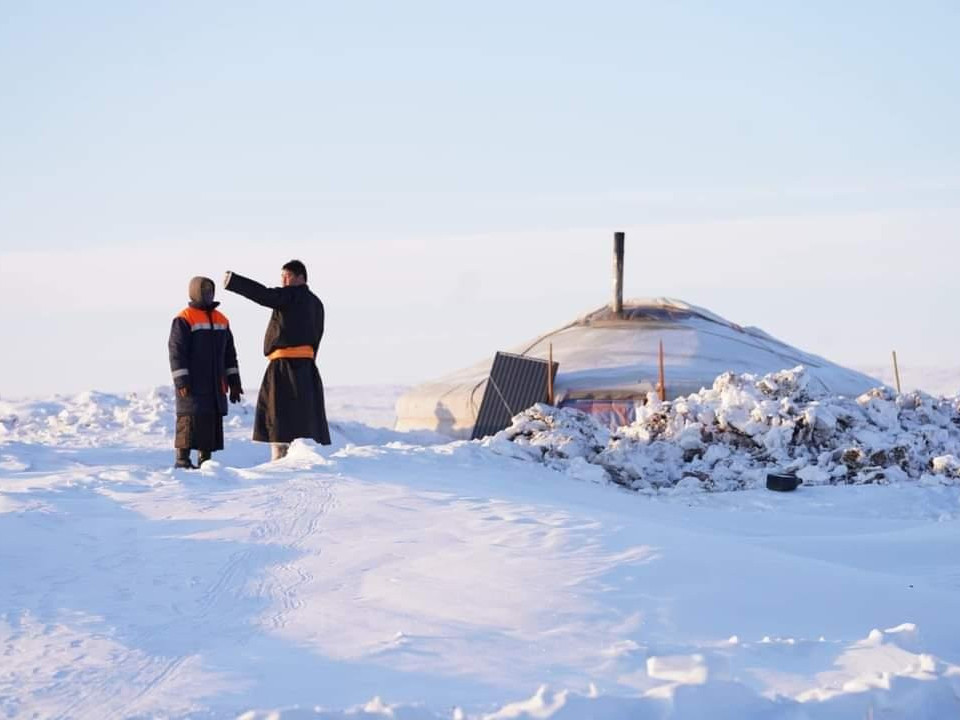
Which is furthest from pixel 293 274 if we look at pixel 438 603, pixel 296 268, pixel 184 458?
pixel 438 603

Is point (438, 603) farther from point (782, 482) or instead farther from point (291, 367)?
point (782, 482)

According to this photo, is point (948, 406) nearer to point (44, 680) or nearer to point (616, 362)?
point (616, 362)

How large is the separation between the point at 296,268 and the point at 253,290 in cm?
41

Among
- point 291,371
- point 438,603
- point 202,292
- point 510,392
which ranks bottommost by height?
point 438,603

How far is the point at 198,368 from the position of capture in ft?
28.5

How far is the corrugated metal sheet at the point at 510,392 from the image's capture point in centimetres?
1528

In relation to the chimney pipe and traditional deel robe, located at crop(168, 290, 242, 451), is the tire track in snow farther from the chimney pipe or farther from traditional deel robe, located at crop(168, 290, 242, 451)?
the chimney pipe

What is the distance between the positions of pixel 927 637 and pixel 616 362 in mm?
11461

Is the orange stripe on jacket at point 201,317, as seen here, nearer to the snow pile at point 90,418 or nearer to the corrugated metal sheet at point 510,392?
the snow pile at point 90,418

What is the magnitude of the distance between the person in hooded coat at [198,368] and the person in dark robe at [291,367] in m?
0.25

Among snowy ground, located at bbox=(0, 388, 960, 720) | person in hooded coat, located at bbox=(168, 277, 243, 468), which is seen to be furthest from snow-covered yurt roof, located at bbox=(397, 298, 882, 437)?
snowy ground, located at bbox=(0, 388, 960, 720)

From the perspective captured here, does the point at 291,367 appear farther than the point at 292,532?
Yes

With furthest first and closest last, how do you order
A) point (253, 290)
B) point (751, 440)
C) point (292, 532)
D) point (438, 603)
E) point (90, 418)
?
point (90, 418) → point (751, 440) → point (253, 290) → point (292, 532) → point (438, 603)

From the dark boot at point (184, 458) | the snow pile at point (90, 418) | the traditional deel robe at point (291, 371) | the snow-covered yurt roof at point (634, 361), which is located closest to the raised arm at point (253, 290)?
the traditional deel robe at point (291, 371)
